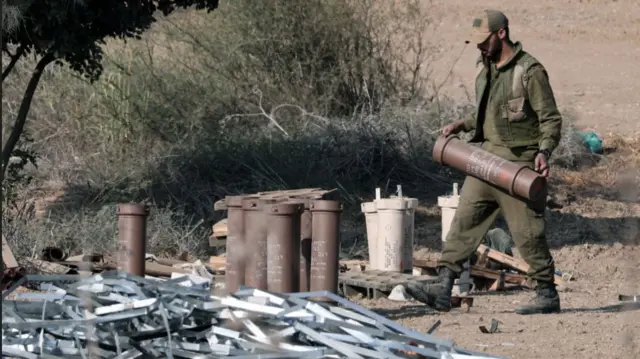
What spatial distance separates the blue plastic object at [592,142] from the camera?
49.3ft

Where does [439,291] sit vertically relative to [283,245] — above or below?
below

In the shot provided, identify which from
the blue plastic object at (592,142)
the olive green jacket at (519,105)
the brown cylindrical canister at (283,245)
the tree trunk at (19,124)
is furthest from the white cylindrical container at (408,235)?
the blue plastic object at (592,142)

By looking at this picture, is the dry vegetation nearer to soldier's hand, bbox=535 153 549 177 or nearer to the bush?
the bush

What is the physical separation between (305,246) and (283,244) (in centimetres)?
69

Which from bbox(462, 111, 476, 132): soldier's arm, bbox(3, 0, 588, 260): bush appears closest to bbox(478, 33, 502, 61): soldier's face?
bbox(462, 111, 476, 132): soldier's arm

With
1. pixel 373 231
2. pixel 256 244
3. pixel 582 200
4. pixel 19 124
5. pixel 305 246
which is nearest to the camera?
pixel 256 244

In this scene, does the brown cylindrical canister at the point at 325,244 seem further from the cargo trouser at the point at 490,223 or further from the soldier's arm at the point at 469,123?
the soldier's arm at the point at 469,123

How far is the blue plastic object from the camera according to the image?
15.0m

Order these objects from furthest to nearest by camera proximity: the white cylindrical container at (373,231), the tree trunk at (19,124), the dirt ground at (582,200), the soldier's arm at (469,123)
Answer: the tree trunk at (19,124) < the white cylindrical container at (373,231) < the soldier's arm at (469,123) < the dirt ground at (582,200)

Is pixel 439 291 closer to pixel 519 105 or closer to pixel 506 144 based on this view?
pixel 506 144

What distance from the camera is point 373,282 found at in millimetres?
8703

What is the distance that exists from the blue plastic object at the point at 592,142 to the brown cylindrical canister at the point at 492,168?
24.1 feet

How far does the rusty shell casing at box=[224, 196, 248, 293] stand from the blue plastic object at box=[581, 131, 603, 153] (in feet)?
27.6

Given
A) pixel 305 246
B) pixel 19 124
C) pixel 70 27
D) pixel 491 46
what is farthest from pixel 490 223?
pixel 19 124
